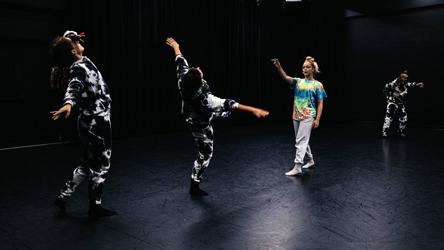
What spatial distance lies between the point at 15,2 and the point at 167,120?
3776mm

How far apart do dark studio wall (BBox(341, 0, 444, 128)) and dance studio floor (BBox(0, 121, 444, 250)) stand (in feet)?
13.0

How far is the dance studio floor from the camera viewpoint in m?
2.60

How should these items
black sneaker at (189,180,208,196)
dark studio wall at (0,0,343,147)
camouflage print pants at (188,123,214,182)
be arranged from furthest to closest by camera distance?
1. dark studio wall at (0,0,343,147)
2. black sneaker at (189,180,208,196)
3. camouflage print pants at (188,123,214,182)

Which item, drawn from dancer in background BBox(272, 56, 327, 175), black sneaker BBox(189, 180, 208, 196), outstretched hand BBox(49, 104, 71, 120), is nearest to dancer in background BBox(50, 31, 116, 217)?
outstretched hand BBox(49, 104, 71, 120)

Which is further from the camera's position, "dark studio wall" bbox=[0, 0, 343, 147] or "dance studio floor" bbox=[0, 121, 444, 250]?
"dark studio wall" bbox=[0, 0, 343, 147]

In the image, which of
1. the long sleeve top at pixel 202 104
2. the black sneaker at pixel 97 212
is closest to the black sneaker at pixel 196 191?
the long sleeve top at pixel 202 104

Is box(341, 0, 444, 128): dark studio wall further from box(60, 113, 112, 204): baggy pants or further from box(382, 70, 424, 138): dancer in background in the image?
box(60, 113, 112, 204): baggy pants

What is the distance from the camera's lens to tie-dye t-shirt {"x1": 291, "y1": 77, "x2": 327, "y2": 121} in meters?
4.45

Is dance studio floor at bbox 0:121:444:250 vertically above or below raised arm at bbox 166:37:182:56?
below

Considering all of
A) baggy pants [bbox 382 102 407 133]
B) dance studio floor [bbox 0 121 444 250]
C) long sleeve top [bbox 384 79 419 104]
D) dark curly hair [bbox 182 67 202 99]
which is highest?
dark curly hair [bbox 182 67 202 99]

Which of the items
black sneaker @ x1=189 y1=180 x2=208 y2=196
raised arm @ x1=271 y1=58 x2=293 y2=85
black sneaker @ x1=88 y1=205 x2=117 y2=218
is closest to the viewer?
black sneaker @ x1=88 y1=205 x2=117 y2=218

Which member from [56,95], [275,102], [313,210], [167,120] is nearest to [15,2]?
[56,95]

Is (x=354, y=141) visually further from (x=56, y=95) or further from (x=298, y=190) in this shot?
(x=56, y=95)

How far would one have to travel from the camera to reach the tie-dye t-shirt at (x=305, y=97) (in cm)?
445
